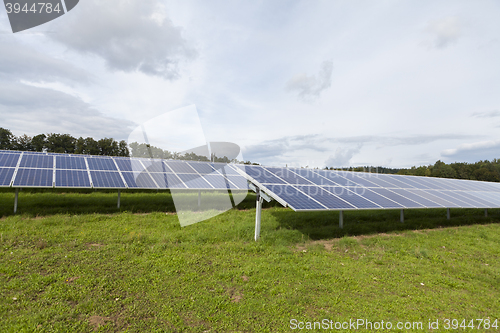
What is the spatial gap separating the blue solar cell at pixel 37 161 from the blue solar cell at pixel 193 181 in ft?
27.8

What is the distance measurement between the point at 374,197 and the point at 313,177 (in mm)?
4049

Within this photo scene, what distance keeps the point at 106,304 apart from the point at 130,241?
178 inches

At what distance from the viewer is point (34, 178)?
46.1 feet

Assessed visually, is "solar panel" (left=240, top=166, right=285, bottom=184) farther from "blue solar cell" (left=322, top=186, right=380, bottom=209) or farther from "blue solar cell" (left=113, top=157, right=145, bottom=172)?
"blue solar cell" (left=113, top=157, right=145, bottom=172)

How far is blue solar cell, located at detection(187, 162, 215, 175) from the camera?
2195 centimetres

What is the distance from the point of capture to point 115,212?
50.5 ft

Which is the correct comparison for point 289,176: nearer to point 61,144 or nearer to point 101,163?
point 101,163

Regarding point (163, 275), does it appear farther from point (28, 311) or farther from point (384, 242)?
point (384, 242)

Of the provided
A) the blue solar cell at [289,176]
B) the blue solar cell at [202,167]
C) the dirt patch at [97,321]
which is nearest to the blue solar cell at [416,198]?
the blue solar cell at [289,176]

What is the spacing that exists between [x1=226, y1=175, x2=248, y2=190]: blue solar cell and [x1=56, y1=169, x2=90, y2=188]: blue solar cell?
30.8ft

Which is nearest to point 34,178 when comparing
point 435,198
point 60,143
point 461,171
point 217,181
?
point 217,181

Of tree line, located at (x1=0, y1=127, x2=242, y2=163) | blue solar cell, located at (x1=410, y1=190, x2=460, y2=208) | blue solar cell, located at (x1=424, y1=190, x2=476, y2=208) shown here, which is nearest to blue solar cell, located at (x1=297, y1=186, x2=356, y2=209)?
blue solar cell, located at (x1=410, y1=190, x2=460, y2=208)

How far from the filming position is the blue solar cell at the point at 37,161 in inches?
617

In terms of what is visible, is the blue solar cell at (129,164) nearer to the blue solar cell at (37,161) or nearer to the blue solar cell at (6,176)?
the blue solar cell at (37,161)
